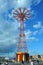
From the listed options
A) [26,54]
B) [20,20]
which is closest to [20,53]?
[26,54]

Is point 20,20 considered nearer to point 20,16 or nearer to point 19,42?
point 20,16

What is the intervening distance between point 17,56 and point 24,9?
31397 millimetres

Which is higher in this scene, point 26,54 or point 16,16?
point 16,16

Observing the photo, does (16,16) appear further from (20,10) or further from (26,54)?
(26,54)

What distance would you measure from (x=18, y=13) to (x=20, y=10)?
80.1 inches

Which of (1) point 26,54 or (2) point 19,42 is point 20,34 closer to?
(2) point 19,42

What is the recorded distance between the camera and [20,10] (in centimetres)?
9819

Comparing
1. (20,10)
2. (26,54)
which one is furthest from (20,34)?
(26,54)

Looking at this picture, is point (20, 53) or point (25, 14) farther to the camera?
point (20, 53)

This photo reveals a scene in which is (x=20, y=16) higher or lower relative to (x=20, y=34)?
higher

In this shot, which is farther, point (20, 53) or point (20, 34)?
point (20, 53)

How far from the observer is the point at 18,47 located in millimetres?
101250

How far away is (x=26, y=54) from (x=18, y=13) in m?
26.4

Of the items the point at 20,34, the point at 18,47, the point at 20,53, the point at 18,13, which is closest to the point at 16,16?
the point at 18,13
